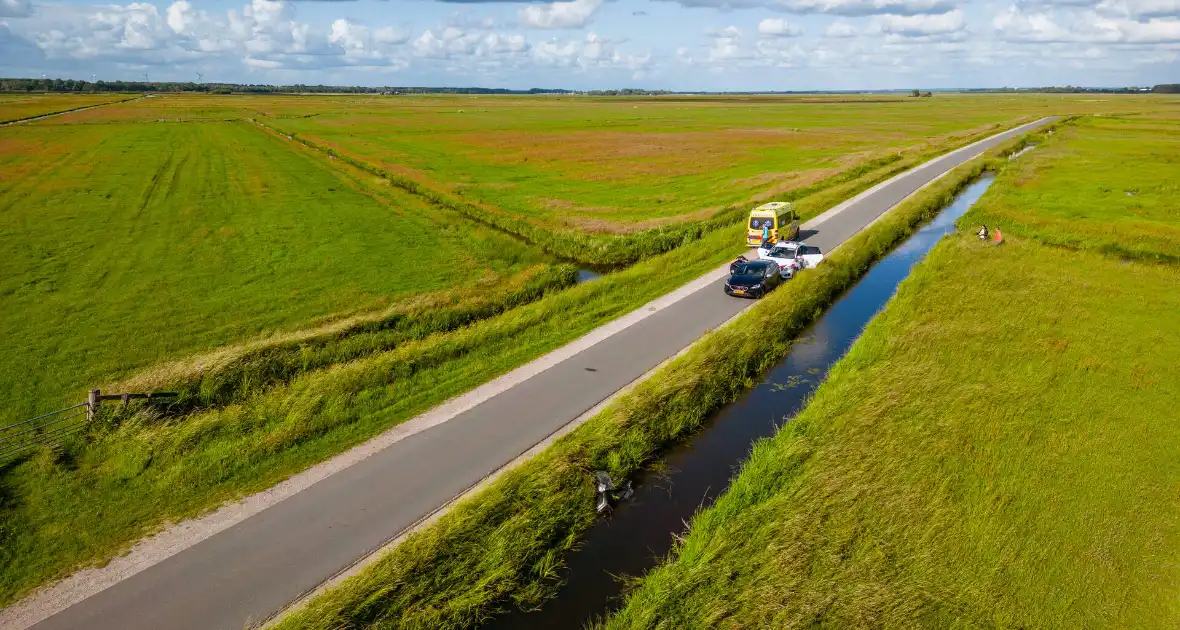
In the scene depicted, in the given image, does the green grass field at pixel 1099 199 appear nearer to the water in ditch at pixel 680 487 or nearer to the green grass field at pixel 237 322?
the green grass field at pixel 237 322

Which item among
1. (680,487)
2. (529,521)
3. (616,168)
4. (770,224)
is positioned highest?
(616,168)

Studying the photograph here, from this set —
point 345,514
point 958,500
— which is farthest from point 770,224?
point 345,514

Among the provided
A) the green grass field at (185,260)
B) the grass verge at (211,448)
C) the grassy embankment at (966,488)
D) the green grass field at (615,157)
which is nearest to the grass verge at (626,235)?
the green grass field at (615,157)

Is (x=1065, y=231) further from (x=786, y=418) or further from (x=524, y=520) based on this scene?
(x=524, y=520)

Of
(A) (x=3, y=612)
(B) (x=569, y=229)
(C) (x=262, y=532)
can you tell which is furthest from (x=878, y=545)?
(B) (x=569, y=229)

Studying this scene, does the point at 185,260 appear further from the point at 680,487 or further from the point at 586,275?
the point at 680,487

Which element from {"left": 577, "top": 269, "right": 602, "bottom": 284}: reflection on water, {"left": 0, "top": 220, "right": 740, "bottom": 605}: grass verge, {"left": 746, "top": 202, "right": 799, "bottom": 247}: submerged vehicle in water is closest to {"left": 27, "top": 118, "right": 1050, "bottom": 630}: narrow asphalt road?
{"left": 0, "top": 220, "right": 740, "bottom": 605}: grass verge
